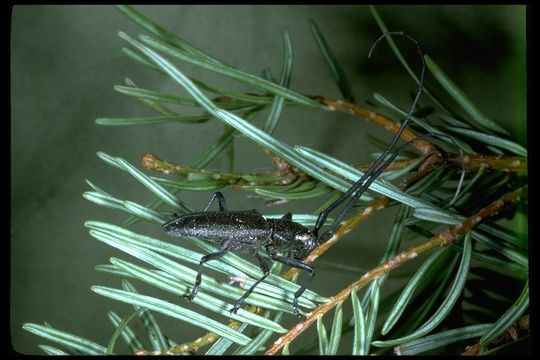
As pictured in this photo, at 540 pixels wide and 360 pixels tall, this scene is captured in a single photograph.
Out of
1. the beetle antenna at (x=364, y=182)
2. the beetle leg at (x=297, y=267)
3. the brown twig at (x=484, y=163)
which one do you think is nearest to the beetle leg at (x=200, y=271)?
the beetle leg at (x=297, y=267)

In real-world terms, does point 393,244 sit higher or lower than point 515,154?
lower

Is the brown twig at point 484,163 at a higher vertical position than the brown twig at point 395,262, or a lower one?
higher

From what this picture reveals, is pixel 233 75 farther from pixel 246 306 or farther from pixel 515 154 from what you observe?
pixel 515 154

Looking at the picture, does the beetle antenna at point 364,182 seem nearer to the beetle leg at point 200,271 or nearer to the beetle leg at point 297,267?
the beetle leg at point 297,267

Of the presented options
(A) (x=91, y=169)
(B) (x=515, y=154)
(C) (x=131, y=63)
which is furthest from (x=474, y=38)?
(A) (x=91, y=169)

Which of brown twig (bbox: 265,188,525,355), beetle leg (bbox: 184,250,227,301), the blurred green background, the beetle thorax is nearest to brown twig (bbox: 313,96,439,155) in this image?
brown twig (bbox: 265,188,525,355)

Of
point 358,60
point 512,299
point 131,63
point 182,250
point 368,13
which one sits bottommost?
point 182,250
